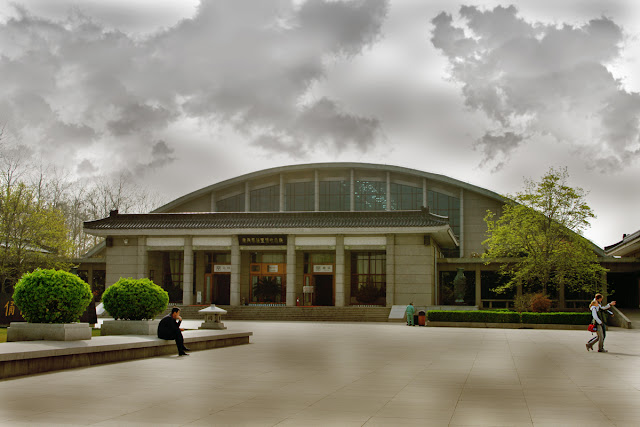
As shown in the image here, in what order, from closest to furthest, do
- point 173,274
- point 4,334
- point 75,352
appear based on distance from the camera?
point 75,352, point 4,334, point 173,274

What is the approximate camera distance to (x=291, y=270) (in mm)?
42750

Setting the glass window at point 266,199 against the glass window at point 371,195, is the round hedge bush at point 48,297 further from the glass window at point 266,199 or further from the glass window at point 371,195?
the glass window at point 266,199

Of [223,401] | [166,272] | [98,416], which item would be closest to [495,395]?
[223,401]

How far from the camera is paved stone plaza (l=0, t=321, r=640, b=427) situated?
825 cm

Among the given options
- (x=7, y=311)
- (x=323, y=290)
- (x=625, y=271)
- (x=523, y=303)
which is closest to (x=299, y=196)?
(x=323, y=290)

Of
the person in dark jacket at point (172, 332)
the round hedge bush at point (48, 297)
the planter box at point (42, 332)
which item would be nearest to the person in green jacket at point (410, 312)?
the person in dark jacket at point (172, 332)

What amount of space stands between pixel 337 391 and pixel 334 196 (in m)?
48.5

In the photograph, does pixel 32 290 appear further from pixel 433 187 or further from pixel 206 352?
pixel 433 187

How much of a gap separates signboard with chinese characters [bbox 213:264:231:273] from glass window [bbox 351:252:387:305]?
863cm

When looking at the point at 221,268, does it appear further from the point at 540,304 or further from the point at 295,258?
the point at 540,304

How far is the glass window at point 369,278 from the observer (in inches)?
1786

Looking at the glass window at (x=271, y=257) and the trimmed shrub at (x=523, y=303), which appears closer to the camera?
the trimmed shrub at (x=523, y=303)

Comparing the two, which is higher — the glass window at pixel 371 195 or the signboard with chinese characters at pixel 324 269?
the glass window at pixel 371 195

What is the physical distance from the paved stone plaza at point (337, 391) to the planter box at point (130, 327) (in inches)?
63.5
